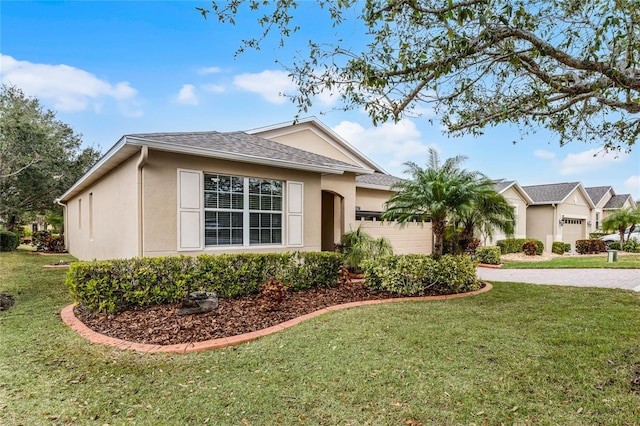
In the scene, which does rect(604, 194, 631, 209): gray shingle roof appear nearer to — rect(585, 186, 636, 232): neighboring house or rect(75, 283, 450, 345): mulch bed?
rect(585, 186, 636, 232): neighboring house

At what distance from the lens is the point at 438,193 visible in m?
8.05

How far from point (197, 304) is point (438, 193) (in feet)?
19.0

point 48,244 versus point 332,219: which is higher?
point 332,219

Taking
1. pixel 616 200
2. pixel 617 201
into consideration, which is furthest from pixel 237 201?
pixel 616 200

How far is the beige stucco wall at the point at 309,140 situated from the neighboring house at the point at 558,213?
54.6 ft

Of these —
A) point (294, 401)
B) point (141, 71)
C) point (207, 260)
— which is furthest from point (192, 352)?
point (141, 71)

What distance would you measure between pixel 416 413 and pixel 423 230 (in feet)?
41.6

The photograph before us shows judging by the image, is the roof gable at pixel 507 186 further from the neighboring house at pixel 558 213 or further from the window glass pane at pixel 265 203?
the window glass pane at pixel 265 203

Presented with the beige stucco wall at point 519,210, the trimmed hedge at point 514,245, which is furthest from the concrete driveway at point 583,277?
the beige stucco wall at point 519,210

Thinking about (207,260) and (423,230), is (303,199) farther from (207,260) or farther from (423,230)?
(423,230)

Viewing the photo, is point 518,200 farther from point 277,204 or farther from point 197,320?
point 197,320

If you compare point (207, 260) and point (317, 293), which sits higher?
point (207, 260)

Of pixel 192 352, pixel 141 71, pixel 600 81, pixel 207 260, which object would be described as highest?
pixel 141 71

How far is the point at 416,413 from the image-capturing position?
3.02 metres
